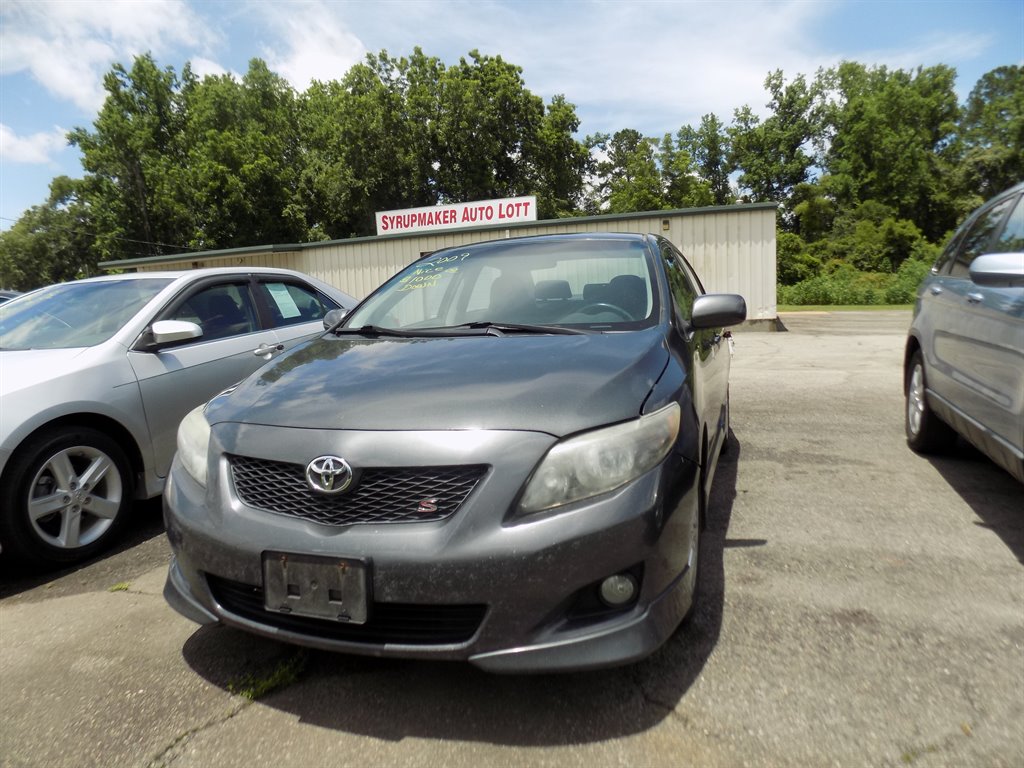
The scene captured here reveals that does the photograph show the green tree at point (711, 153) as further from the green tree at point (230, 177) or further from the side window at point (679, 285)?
the side window at point (679, 285)

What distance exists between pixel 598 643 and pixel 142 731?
135cm

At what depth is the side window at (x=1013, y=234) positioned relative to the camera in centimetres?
327

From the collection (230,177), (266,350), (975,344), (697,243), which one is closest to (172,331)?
(266,350)

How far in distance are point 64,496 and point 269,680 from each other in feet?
5.77

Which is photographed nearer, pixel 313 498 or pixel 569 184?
pixel 313 498

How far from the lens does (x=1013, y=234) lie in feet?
11.0

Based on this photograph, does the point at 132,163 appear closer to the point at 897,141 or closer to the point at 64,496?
the point at 64,496

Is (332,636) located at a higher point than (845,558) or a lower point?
higher

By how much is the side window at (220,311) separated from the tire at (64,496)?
101 centimetres

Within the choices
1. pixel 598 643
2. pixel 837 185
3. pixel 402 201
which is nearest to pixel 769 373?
pixel 598 643

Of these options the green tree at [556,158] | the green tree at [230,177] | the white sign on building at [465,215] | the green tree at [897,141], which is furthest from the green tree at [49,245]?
the green tree at [897,141]

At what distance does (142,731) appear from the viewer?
196cm

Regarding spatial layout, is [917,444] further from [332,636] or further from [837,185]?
[837,185]

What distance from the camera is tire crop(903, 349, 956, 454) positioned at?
14.4 ft
